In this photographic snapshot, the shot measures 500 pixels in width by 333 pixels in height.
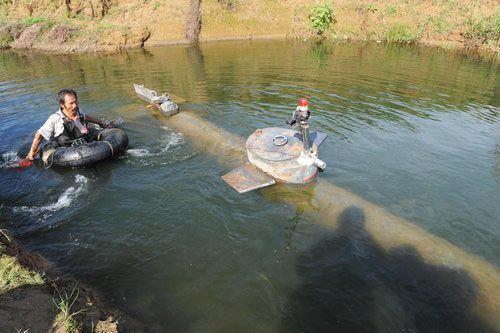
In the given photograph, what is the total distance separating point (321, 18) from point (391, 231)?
2788 cm

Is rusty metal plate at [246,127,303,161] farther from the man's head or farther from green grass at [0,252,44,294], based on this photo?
green grass at [0,252,44,294]

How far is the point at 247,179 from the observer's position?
29.7 feet

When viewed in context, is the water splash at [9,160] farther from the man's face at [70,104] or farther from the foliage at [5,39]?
the foliage at [5,39]

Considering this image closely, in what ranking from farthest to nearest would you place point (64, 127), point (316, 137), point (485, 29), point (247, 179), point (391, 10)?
point (391, 10), point (485, 29), point (316, 137), point (64, 127), point (247, 179)

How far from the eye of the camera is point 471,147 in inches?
442

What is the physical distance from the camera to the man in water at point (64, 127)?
9.68m

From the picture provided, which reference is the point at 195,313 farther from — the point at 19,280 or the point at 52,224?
the point at 52,224

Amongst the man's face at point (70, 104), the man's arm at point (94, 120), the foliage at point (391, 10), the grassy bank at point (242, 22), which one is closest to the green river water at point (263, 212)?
the man's arm at point (94, 120)

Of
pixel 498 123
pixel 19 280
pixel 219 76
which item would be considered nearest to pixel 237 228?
pixel 19 280

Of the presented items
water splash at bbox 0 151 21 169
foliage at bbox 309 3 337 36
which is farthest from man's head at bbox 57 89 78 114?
foliage at bbox 309 3 337 36

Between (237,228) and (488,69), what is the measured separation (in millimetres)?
20859

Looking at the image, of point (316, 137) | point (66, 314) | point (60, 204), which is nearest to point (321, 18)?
point (316, 137)

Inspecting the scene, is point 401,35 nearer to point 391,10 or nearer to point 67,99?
point 391,10

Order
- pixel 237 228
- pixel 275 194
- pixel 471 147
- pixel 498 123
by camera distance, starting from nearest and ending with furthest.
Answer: pixel 237 228 → pixel 275 194 → pixel 471 147 → pixel 498 123
